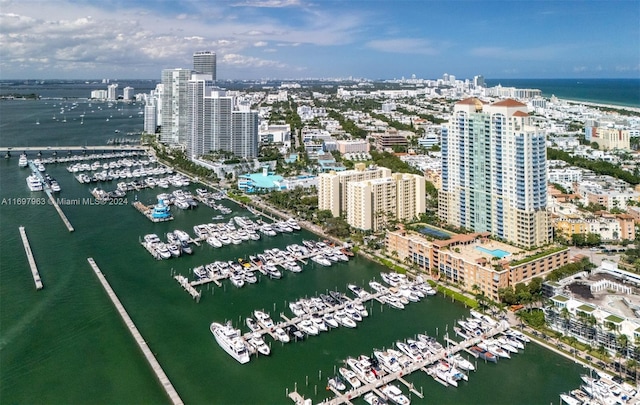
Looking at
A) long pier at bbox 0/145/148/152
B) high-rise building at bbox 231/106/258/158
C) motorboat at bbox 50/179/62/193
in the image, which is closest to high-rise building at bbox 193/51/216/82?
long pier at bbox 0/145/148/152

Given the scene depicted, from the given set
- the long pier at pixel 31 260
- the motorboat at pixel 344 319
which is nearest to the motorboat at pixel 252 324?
the motorboat at pixel 344 319

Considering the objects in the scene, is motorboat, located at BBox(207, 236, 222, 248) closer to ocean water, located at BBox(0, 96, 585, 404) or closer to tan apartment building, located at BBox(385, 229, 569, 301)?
ocean water, located at BBox(0, 96, 585, 404)

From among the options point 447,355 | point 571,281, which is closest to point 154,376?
point 447,355

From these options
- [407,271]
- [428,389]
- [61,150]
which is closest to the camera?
[428,389]

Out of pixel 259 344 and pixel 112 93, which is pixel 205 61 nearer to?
pixel 112 93

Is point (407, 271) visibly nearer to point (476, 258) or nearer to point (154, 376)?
point (476, 258)
